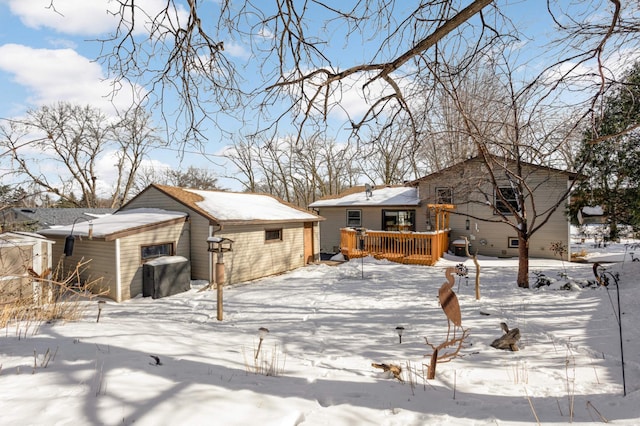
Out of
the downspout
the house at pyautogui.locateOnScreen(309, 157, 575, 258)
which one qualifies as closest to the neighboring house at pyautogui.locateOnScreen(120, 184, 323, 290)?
the downspout

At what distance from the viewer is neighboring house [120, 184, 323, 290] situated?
10664 mm

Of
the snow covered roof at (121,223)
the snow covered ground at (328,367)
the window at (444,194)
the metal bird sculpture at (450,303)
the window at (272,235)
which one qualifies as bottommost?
the snow covered ground at (328,367)

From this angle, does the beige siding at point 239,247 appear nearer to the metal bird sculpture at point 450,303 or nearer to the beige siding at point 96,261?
the beige siding at point 96,261

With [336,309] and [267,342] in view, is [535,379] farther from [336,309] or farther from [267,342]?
[336,309]

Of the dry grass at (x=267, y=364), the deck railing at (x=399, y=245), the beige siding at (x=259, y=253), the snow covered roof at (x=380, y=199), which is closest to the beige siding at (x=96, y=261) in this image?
the beige siding at (x=259, y=253)

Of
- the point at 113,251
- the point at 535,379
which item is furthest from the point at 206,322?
the point at 535,379

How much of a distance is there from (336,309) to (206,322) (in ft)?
9.30

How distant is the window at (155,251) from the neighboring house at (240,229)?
2.53ft

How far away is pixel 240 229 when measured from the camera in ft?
36.7

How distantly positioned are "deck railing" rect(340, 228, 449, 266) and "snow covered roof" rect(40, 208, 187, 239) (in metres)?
7.25

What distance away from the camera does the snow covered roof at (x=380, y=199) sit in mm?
16581

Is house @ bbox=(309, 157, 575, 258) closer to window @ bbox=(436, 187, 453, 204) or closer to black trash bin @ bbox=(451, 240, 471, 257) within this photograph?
window @ bbox=(436, 187, 453, 204)

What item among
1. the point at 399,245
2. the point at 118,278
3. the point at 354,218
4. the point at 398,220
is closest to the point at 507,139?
the point at 399,245

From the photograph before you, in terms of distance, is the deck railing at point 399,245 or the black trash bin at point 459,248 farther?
the black trash bin at point 459,248
